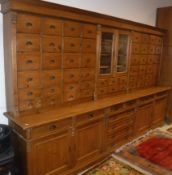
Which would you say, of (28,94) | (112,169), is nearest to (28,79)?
(28,94)

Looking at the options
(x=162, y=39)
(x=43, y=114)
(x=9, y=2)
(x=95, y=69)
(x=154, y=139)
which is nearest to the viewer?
(x=9, y=2)

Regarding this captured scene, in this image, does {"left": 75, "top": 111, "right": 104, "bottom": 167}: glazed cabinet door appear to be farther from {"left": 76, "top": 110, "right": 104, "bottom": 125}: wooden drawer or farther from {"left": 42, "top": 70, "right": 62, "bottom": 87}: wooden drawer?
{"left": 42, "top": 70, "right": 62, "bottom": 87}: wooden drawer

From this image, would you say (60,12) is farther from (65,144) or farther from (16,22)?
(65,144)

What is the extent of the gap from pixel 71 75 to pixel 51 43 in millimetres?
443

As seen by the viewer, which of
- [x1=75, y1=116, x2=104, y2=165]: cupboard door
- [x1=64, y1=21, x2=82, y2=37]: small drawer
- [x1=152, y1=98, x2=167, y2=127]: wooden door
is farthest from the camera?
[x1=152, y1=98, x2=167, y2=127]: wooden door

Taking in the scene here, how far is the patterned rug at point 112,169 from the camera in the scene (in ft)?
7.60

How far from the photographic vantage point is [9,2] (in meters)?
1.67

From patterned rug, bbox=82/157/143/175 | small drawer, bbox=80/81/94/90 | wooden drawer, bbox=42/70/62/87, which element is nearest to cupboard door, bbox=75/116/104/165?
patterned rug, bbox=82/157/143/175

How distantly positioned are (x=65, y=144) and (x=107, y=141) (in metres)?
0.74

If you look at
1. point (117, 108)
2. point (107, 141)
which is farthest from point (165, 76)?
point (107, 141)

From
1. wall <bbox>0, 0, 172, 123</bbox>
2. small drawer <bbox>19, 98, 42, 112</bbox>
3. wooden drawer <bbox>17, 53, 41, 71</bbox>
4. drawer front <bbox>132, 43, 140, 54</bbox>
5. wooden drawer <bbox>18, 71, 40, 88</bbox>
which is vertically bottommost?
small drawer <bbox>19, 98, 42, 112</bbox>

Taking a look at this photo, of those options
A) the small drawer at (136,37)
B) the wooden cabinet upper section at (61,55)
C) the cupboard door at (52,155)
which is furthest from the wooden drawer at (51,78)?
the small drawer at (136,37)

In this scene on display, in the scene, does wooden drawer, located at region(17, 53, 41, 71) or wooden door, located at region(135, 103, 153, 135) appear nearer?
wooden drawer, located at region(17, 53, 41, 71)

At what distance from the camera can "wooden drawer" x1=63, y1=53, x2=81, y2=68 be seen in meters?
2.17
